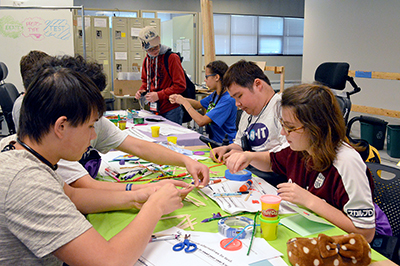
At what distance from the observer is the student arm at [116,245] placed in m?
0.82

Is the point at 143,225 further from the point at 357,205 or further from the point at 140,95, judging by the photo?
the point at 140,95

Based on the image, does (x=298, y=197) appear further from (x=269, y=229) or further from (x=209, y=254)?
(x=209, y=254)

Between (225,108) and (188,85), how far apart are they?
4.12 ft

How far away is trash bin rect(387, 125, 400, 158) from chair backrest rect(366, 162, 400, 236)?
3733 mm

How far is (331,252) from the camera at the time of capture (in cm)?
90

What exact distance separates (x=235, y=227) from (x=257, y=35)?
1089 centimetres

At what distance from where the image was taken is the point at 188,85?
411 centimetres

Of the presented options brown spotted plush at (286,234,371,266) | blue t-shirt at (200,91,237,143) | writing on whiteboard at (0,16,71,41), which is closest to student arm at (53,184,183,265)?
brown spotted plush at (286,234,371,266)

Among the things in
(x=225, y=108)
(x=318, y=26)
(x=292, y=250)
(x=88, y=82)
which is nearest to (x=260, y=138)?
(x=225, y=108)

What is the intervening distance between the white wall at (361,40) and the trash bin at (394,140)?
2.64m

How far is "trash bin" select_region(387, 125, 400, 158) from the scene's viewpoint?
4.65 meters

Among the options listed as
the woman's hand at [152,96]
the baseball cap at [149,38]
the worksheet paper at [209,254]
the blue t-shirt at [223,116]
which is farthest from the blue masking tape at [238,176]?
the baseball cap at [149,38]

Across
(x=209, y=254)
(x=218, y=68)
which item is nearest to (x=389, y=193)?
(x=209, y=254)

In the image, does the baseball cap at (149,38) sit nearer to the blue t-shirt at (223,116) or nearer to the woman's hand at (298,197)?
the blue t-shirt at (223,116)
